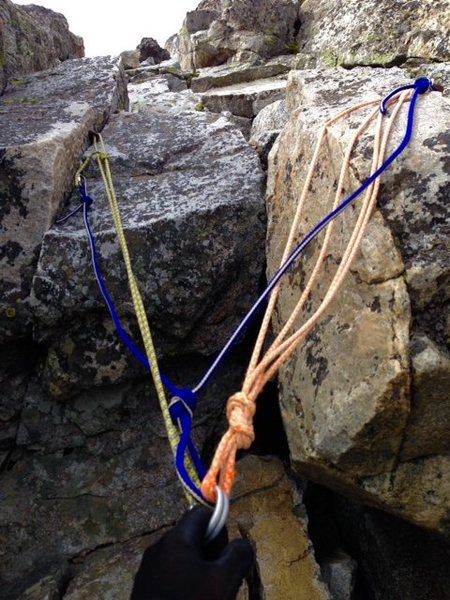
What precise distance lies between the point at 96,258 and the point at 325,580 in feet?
8.73

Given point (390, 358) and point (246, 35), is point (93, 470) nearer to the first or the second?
point (390, 358)

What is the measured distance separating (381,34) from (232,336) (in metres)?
6.07

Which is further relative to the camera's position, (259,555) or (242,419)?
(259,555)

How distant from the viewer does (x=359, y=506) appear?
3541mm

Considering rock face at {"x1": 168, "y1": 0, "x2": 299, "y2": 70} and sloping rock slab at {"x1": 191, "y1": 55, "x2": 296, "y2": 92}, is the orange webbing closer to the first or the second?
sloping rock slab at {"x1": 191, "y1": 55, "x2": 296, "y2": 92}

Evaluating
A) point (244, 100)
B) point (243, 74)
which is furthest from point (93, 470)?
point (243, 74)

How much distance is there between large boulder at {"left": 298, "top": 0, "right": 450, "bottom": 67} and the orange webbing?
3980 millimetres

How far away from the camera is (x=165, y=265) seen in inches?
131

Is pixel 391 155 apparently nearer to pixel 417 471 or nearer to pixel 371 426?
pixel 371 426

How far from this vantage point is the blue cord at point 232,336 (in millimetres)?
1823

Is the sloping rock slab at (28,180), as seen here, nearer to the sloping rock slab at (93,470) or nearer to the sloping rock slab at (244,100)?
the sloping rock slab at (93,470)

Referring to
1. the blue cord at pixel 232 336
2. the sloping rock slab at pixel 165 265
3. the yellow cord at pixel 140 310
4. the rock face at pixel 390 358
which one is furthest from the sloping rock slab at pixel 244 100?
the rock face at pixel 390 358

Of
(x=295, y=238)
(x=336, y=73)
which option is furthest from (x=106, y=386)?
(x=336, y=73)

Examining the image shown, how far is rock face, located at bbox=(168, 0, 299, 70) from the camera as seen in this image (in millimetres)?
9703
